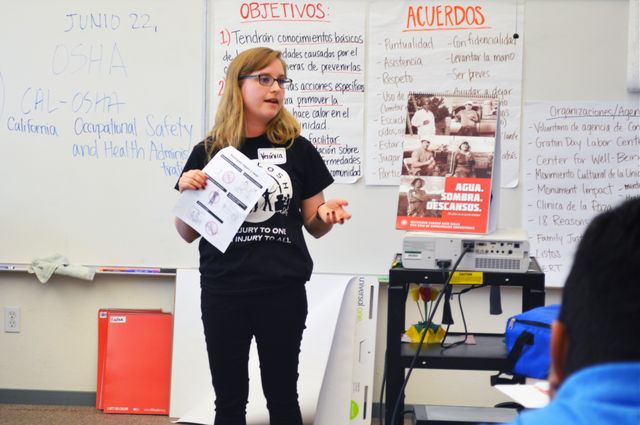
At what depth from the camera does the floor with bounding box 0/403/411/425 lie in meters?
3.80

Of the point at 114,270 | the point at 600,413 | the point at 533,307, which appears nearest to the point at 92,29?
the point at 114,270

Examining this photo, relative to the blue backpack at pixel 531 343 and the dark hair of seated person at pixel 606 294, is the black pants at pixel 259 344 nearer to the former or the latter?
the blue backpack at pixel 531 343

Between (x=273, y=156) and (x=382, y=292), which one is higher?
(x=273, y=156)

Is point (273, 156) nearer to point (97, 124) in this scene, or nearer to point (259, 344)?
point (259, 344)

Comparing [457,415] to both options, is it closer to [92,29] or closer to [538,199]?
[538,199]

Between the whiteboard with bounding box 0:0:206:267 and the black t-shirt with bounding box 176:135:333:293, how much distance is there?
142 cm

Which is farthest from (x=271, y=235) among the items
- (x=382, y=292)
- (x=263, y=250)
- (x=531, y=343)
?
(x=382, y=292)

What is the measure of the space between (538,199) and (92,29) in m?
2.15

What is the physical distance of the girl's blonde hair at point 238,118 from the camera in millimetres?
Answer: 2502

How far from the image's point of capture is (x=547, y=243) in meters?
3.79

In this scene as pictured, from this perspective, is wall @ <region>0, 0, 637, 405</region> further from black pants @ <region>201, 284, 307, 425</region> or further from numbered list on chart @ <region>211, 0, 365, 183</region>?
black pants @ <region>201, 284, 307, 425</region>

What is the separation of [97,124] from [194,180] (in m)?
1.66

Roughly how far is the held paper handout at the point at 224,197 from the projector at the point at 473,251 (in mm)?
484

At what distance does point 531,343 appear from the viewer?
90.8 inches
